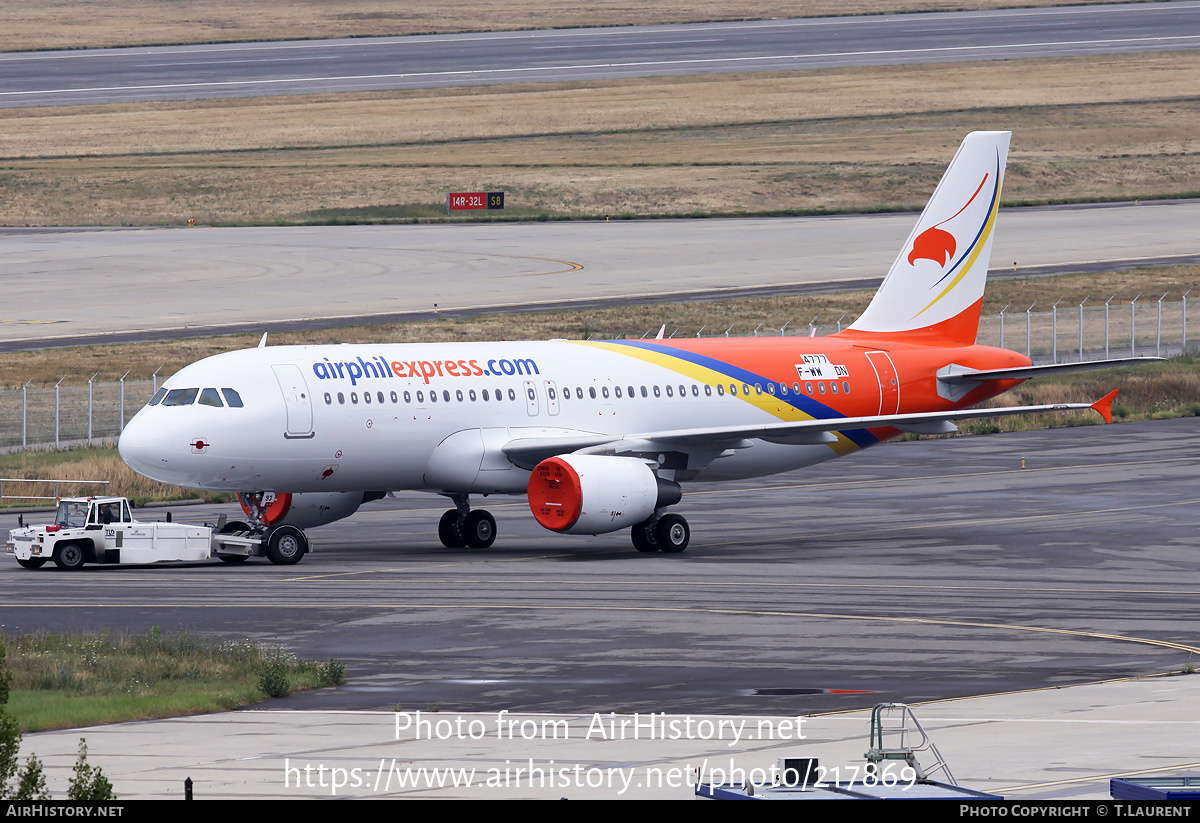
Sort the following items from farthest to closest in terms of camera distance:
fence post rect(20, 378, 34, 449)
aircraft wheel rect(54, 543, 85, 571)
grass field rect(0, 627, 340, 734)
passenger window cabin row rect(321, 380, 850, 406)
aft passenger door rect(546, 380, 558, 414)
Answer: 1. fence post rect(20, 378, 34, 449)
2. aft passenger door rect(546, 380, 558, 414)
3. passenger window cabin row rect(321, 380, 850, 406)
4. aircraft wheel rect(54, 543, 85, 571)
5. grass field rect(0, 627, 340, 734)

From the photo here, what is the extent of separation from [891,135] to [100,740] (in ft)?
416

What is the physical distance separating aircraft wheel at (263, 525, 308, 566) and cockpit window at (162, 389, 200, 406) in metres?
3.60

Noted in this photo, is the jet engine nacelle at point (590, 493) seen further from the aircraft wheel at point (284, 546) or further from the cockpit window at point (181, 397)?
the cockpit window at point (181, 397)

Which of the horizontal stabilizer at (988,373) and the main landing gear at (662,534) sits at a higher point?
the horizontal stabilizer at (988,373)

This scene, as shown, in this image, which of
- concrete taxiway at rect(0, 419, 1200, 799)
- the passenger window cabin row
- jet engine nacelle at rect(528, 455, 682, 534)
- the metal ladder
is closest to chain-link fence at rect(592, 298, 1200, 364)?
concrete taxiway at rect(0, 419, 1200, 799)

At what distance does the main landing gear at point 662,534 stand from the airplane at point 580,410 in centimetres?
4

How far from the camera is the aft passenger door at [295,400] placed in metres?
42.8

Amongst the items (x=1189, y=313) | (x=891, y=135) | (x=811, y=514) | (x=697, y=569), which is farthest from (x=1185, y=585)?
(x=891, y=135)

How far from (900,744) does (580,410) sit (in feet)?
87.1

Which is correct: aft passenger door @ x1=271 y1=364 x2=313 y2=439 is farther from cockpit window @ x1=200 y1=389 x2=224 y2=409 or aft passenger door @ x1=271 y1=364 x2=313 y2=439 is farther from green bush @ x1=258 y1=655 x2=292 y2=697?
green bush @ x1=258 y1=655 x2=292 y2=697

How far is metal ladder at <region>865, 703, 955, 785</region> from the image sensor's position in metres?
17.8

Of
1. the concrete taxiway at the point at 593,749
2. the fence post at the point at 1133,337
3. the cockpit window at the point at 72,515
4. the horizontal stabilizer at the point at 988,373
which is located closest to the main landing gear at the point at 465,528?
the cockpit window at the point at 72,515

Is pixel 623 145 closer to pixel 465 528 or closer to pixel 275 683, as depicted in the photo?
pixel 465 528

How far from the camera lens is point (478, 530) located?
47562 millimetres
